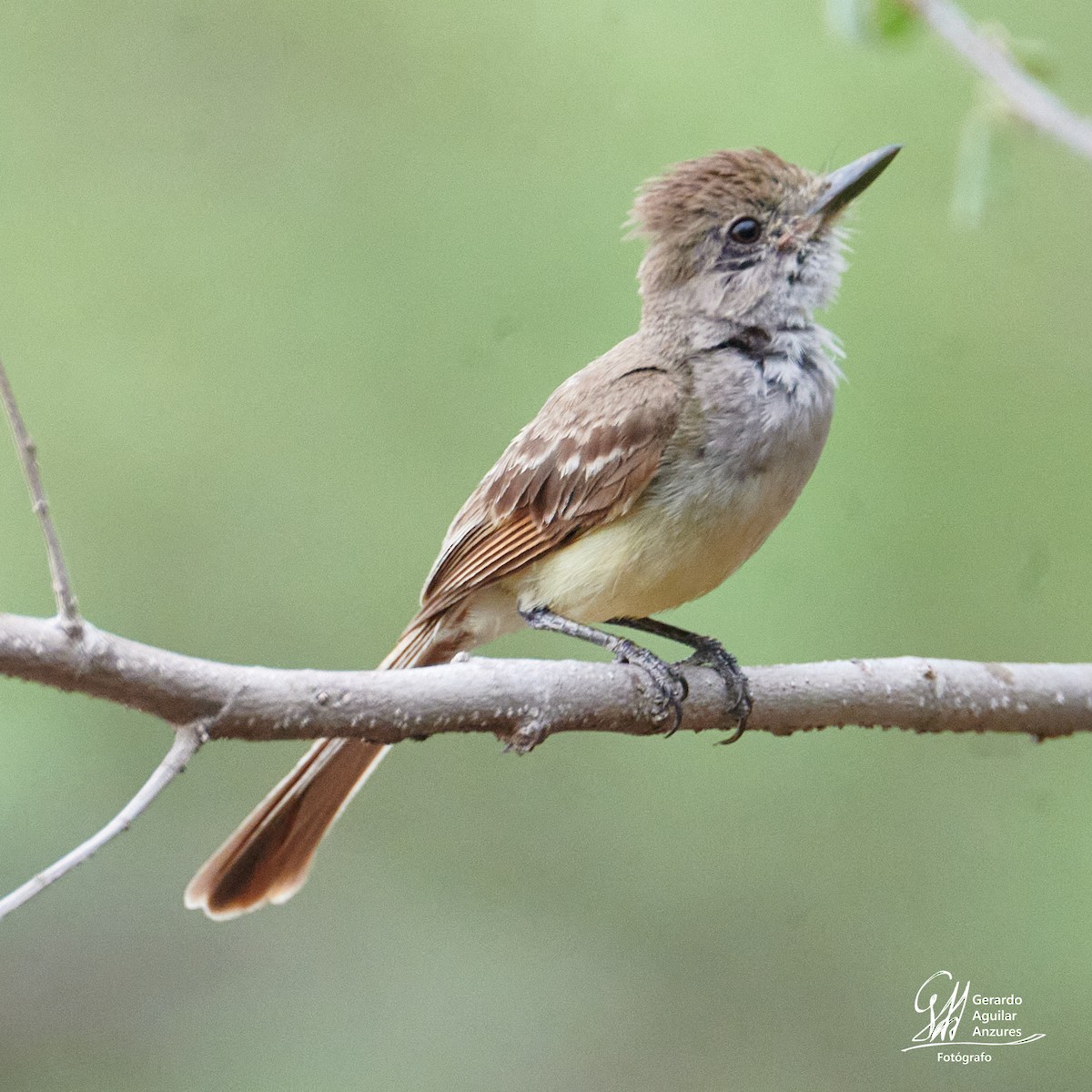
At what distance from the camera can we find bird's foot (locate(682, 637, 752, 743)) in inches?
117

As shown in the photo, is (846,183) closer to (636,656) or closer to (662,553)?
(662,553)

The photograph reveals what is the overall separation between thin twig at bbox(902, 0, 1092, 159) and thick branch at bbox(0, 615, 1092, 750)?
110 cm

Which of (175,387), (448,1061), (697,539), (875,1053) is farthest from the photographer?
(175,387)

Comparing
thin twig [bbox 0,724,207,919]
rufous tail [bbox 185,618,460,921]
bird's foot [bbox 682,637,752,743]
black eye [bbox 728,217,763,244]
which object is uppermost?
black eye [bbox 728,217,763,244]

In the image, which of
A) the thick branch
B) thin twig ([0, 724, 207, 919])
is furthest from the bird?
thin twig ([0, 724, 207, 919])

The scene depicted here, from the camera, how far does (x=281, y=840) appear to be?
3125mm

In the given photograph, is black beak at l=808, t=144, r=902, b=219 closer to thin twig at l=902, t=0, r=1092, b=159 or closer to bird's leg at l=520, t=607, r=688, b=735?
thin twig at l=902, t=0, r=1092, b=159

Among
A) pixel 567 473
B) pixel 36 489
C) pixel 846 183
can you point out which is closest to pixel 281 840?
pixel 567 473

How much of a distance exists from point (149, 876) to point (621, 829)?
1559mm

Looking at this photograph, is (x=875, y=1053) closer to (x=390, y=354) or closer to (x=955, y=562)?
(x=955, y=562)

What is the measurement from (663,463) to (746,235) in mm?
594

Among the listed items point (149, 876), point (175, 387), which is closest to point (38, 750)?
point (149, 876)

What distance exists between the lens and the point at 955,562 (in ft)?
15.5
